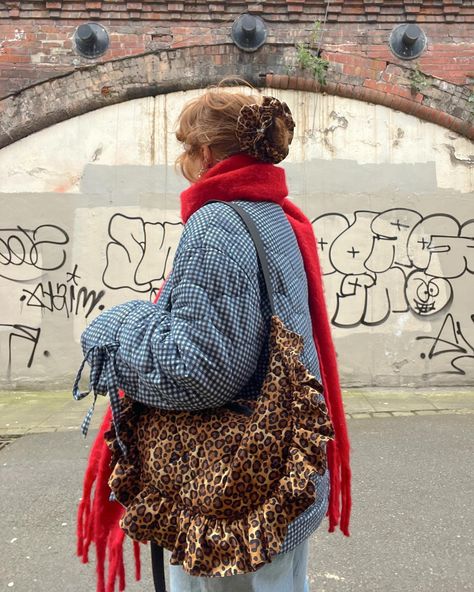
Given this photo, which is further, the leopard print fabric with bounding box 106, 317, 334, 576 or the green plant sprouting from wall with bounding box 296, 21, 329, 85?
the green plant sprouting from wall with bounding box 296, 21, 329, 85

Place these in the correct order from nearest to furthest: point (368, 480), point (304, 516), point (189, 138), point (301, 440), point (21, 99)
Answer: point (301, 440) < point (304, 516) < point (189, 138) < point (368, 480) < point (21, 99)

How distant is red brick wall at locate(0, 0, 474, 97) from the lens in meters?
6.31

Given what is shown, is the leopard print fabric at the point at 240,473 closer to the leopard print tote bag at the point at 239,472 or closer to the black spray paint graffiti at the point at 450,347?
the leopard print tote bag at the point at 239,472

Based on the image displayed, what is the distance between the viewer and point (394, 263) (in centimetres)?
633

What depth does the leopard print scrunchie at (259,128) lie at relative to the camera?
1.40 metres

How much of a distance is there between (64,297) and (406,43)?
17.2 feet

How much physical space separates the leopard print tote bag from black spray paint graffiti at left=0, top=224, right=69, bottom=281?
218 inches

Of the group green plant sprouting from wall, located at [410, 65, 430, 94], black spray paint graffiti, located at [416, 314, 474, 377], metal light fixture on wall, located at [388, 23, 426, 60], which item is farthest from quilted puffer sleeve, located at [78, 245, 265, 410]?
metal light fixture on wall, located at [388, 23, 426, 60]

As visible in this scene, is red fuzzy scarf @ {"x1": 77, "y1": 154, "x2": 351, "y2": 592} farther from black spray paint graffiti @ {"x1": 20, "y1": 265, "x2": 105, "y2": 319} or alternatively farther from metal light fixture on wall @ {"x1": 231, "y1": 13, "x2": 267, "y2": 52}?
metal light fixture on wall @ {"x1": 231, "y1": 13, "x2": 267, "y2": 52}

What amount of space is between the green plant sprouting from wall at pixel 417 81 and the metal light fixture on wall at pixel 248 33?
186 cm

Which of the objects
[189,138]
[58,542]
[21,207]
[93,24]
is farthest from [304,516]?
[93,24]

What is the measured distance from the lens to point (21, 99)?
6.20 meters

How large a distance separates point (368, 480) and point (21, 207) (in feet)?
16.8

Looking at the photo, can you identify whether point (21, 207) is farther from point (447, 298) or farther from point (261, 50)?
point (447, 298)
